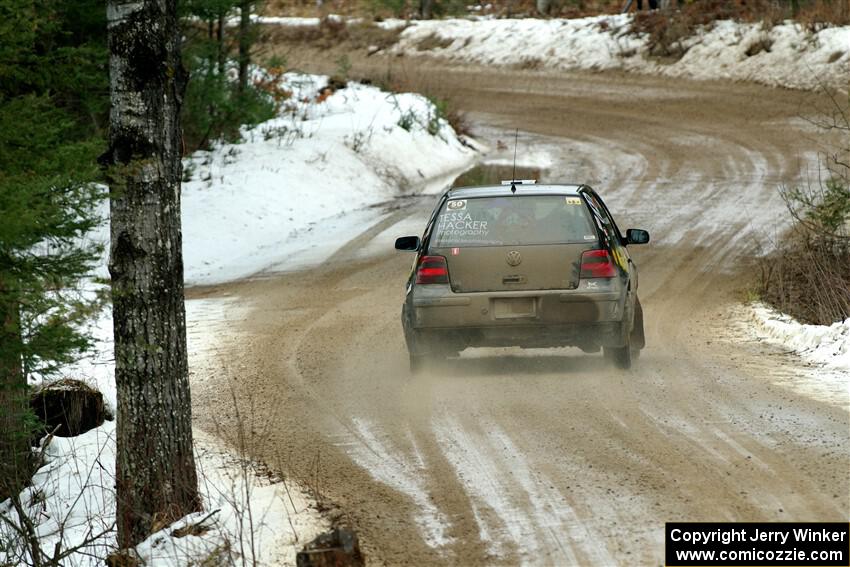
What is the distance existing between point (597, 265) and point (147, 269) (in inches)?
189

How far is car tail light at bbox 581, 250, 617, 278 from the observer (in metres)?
11.2

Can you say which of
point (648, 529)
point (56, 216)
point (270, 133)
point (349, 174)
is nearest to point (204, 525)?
point (56, 216)

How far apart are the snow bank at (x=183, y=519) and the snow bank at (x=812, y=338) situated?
5.38 metres

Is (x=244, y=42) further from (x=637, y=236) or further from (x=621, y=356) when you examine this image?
(x=621, y=356)

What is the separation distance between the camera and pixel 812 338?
12328mm

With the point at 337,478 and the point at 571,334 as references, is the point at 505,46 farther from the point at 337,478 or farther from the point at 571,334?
the point at 337,478


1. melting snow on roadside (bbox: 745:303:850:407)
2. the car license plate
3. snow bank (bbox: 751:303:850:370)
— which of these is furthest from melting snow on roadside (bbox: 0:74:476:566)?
snow bank (bbox: 751:303:850:370)

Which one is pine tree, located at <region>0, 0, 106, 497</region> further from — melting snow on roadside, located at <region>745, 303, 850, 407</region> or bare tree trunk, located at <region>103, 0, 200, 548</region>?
melting snow on roadside, located at <region>745, 303, 850, 407</region>

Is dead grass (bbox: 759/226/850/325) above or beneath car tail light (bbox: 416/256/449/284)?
beneath

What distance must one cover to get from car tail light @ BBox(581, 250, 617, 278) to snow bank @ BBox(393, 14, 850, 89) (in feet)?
62.3

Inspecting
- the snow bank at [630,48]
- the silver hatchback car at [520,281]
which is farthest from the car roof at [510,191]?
the snow bank at [630,48]

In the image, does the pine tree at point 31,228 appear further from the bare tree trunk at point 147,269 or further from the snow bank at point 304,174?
the snow bank at point 304,174

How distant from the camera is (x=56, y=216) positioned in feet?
25.4

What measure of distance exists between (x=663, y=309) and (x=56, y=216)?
8650 mm
